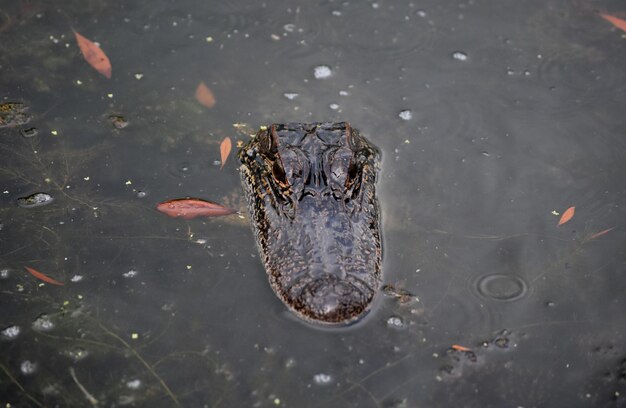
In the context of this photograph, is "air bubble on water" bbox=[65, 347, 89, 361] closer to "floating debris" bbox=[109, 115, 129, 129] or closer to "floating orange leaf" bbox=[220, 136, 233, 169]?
"floating orange leaf" bbox=[220, 136, 233, 169]

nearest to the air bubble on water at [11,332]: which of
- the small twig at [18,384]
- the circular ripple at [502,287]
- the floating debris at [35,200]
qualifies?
the small twig at [18,384]

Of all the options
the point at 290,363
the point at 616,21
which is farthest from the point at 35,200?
the point at 616,21

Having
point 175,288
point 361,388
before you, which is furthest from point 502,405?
point 175,288

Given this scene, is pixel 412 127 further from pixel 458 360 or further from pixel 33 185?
pixel 33 185

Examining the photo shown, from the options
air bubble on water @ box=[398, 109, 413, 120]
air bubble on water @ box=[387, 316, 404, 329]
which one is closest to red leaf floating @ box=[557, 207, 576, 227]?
air bubble on water @ box=[398, 109, 413, 120]

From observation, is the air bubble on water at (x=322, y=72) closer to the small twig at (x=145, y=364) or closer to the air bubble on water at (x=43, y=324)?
the small twig at (x=145, y=364)

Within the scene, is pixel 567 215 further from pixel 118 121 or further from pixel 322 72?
pixel 118 121
